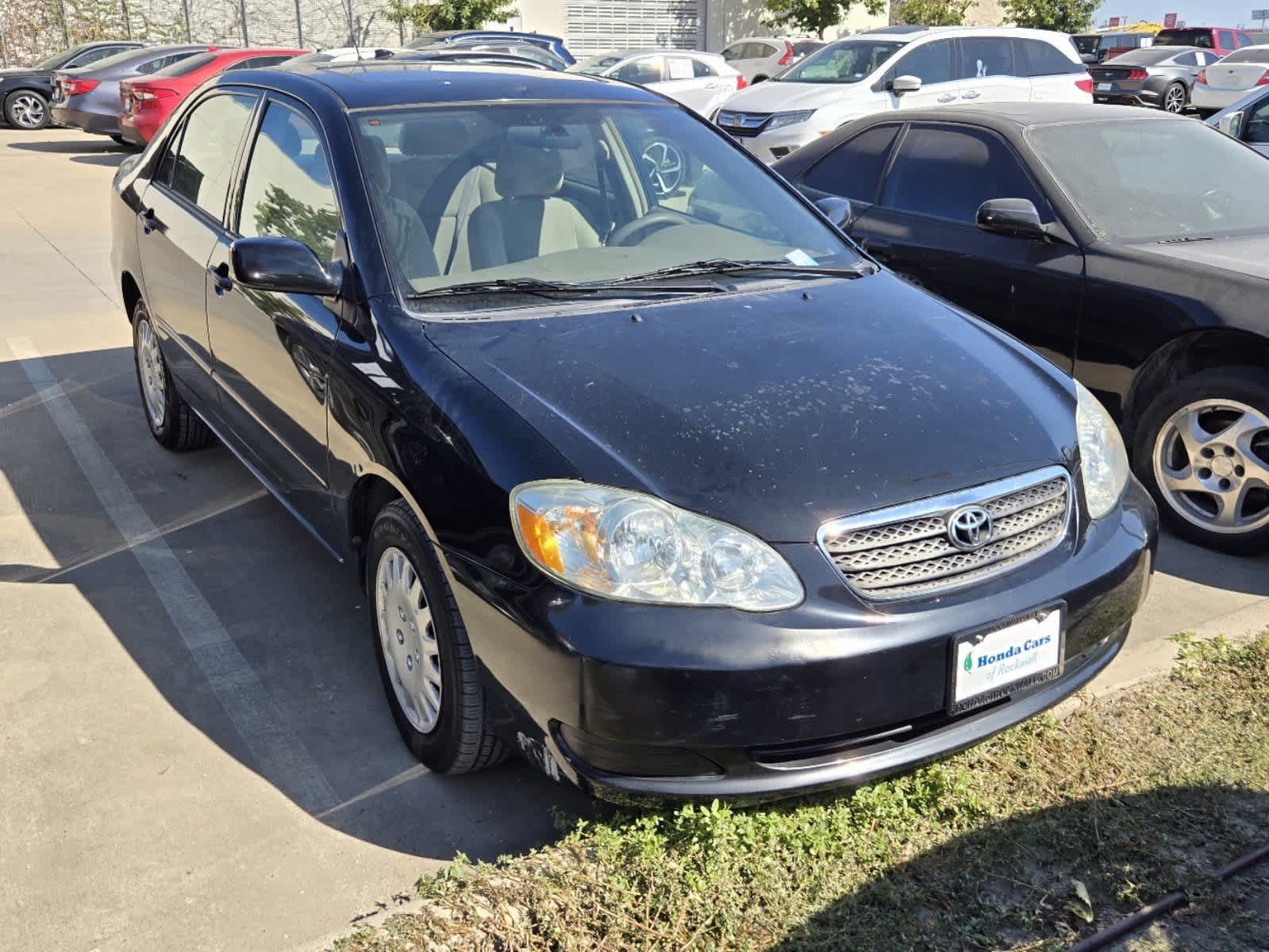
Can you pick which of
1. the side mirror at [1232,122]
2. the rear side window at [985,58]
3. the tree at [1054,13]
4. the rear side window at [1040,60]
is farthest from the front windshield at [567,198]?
the tree at [1054,13]

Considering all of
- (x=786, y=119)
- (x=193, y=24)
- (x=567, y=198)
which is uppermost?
(x=193, y=24)

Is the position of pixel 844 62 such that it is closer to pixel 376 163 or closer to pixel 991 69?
pixel 991 69

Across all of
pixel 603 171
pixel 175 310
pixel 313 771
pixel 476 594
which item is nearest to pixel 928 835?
pixel 476 594

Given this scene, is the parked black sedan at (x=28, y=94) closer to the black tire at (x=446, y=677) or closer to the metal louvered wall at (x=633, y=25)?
the metal louvered wall at (x=633, y=25)

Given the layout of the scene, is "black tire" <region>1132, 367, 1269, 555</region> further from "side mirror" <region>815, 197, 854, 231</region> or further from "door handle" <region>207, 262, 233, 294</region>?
"door handle" <region>207, 262, 233, 294</region>

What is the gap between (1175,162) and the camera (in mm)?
5297

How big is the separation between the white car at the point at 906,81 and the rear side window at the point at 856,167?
6.46 meters

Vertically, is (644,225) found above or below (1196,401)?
above

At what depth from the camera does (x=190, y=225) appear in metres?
4.50

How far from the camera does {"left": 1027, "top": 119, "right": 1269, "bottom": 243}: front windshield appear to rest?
4934 millimetres

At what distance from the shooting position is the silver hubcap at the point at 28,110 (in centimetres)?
2086

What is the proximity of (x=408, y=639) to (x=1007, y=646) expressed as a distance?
1.47 meters

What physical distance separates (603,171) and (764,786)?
7.33 feet

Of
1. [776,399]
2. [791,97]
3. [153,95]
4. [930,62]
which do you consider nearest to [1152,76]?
[930,62]
